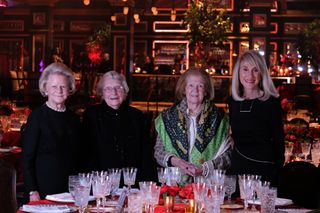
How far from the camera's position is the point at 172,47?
22.0 metres

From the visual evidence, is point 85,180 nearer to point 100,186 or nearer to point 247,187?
point 100,186

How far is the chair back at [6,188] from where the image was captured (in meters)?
3.15

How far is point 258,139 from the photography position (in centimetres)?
443

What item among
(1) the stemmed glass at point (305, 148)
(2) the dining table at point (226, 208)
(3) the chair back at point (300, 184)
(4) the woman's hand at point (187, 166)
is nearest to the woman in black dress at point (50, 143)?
(2) the dining table at point (226, 208)

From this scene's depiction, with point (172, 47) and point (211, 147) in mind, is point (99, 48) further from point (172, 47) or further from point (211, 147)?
point (211, 147)

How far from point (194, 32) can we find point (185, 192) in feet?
37.8

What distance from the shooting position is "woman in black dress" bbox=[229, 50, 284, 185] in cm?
442

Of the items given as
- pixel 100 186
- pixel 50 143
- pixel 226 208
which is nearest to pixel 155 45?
pixel 50 143

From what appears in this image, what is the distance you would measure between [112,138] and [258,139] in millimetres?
1002

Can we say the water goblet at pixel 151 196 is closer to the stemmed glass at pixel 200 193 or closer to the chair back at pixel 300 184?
the stemmed glass at pixel 200 193

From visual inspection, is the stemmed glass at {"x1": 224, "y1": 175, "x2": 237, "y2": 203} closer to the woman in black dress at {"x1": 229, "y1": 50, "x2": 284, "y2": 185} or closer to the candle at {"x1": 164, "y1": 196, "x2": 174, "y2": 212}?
the candle at {"x1": 164, "y1": 196, "x2": 174, "y2": 212}

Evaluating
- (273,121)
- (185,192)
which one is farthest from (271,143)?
(185,192)

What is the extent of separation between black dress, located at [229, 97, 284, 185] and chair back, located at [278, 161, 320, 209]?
23cm

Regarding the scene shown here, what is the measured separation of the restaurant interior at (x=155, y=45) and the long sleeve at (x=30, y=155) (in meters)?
7.85
